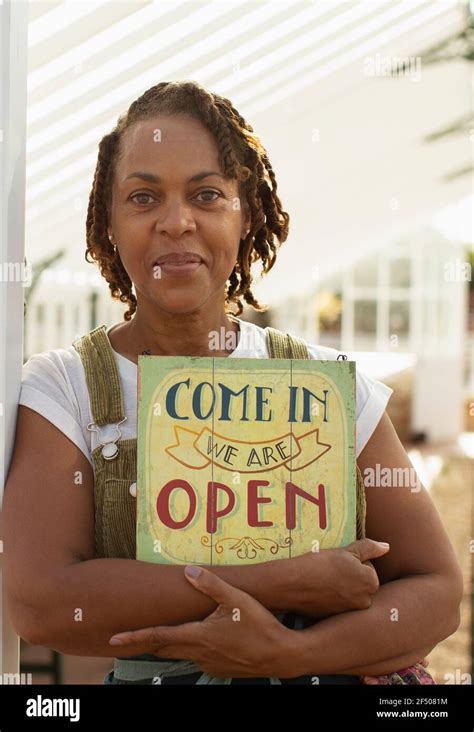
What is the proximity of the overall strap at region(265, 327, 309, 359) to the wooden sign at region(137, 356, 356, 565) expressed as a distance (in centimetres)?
17

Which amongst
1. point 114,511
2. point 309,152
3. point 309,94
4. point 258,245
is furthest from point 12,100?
point 309,152

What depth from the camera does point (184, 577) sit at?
142 centimetres

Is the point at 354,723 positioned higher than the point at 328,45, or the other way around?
the point at 328,45

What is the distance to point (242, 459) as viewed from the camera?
1.49 meters

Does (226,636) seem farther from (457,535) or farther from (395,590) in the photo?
(457,535)

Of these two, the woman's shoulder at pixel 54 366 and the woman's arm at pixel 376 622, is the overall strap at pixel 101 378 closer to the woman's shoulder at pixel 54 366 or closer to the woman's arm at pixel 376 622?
the woman's shoulder at pixel 54 366

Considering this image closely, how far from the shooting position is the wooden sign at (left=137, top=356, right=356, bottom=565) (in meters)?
1.47

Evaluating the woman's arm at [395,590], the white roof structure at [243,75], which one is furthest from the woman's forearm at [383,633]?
the white roof structure at [243,75]

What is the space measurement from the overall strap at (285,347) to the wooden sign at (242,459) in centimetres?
17

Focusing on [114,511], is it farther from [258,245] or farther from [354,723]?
[258,245]

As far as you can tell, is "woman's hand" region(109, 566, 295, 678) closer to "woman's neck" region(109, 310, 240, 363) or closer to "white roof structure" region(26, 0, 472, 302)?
"woman's neck" region(109, 310, 240, 363)

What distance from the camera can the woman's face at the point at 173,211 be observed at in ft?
5.08

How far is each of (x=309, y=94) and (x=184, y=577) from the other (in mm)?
4376

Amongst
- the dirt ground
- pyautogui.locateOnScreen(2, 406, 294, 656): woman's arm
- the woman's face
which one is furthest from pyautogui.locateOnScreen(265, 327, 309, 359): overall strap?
the dirt ground
